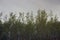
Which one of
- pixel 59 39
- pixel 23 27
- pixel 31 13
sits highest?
pixel 31 13

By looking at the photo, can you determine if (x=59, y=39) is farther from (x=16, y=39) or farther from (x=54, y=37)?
(x=16, y=39)

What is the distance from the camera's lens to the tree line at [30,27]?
122 feet

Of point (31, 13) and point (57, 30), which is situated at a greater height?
point (31, 13)

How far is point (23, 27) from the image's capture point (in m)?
38.3

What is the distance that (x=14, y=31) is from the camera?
37.5m

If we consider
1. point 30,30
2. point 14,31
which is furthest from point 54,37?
point 14,31

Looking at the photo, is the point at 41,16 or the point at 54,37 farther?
the point at 54,37

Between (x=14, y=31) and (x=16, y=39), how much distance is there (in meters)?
2.01

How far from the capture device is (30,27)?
37.5m

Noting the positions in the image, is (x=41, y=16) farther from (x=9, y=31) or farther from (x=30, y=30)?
(x=9, y=31)

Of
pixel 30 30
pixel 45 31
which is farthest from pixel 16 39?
pixel 45 31

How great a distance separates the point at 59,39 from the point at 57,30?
6.15ft

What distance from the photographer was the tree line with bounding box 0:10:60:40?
37.1 meters

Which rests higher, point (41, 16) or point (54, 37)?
point (41, 16)
